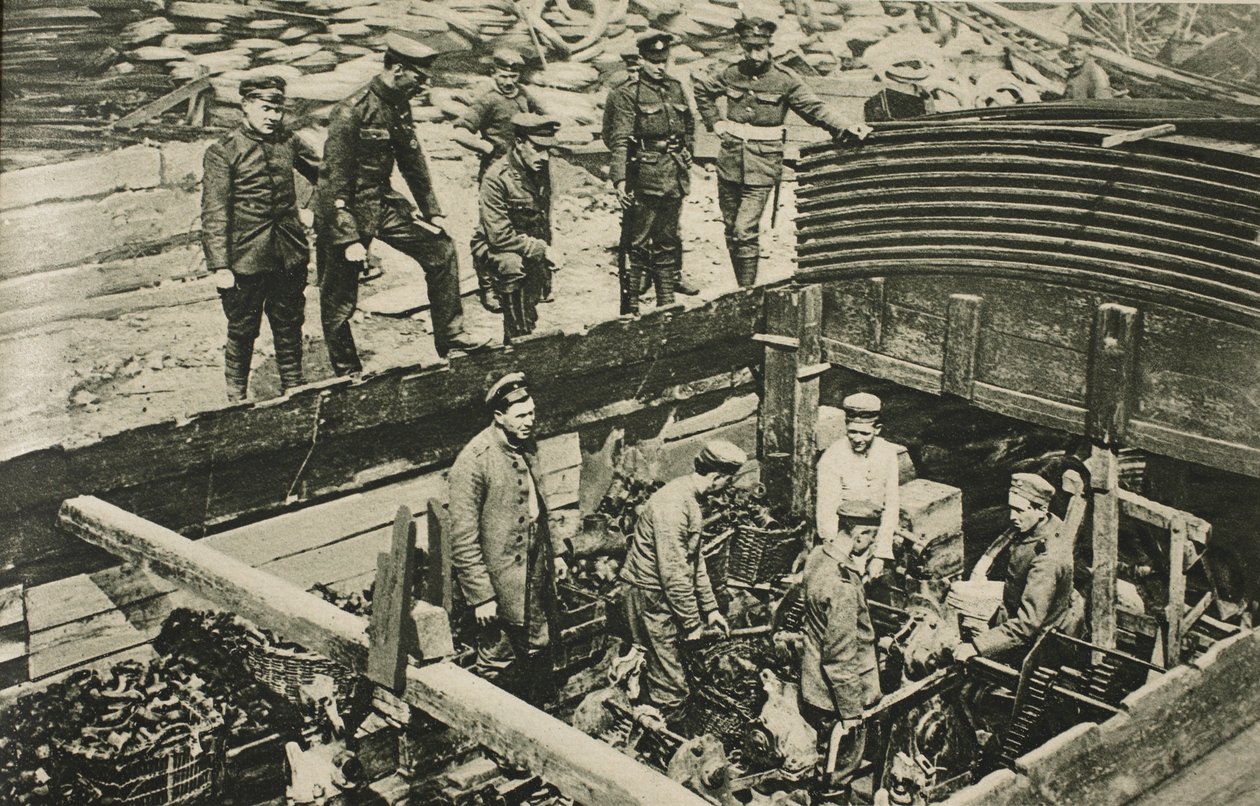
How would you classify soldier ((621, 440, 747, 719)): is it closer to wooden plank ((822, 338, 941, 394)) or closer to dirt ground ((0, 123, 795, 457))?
dirt ground ((0, 123, 795, 457))

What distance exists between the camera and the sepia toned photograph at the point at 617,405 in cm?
612

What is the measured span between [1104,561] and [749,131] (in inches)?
183

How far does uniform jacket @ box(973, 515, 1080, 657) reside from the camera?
259 inches

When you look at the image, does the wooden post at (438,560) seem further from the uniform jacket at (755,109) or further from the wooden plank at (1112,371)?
the uniform jacket at (755,109)

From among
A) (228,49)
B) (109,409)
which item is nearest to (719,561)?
(109,409)

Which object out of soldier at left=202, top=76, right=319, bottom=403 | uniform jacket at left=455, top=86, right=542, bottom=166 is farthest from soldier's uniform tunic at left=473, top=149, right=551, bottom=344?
soldier at left=202, top=76, right=319, bottom=403

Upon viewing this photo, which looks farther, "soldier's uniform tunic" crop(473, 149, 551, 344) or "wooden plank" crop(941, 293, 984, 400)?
"soldier's uniform tunic" crop(473, 149, 551, 344)

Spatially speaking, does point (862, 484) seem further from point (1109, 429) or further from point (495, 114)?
point (495, 114)

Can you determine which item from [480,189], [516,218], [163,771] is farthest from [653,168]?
[163,771]

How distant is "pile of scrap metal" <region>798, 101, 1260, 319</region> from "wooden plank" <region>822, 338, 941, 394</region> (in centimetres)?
66

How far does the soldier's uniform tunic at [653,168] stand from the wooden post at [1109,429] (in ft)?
11.9

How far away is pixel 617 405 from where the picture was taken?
9.26 meters

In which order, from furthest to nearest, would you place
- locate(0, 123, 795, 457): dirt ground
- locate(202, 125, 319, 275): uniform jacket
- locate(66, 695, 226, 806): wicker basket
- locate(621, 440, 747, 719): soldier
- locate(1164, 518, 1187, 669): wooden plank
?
locate(202, 125, 319, 275): uniform jacket, locate(0, 123, 795, 457): dirt ground, locate(1164, 518, 1187, 669): wooden plank, locate(621, 440, 747, 719): soldier, locate(66, 695, 226, 806): wicker basket

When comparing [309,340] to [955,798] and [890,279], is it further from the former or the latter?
[955,798]
